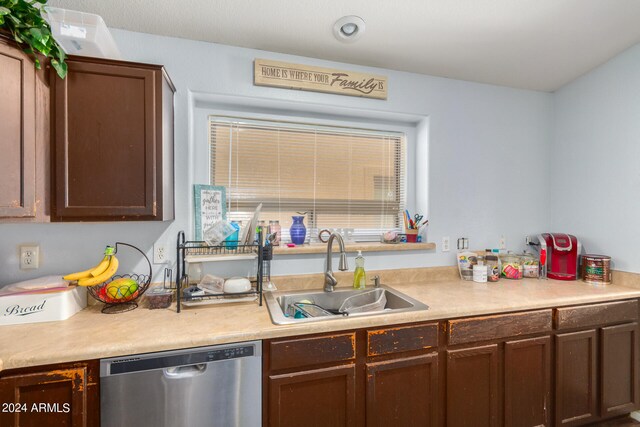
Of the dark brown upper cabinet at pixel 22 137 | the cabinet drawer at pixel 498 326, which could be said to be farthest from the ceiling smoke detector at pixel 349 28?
the cabinet drawer at pixel 498 326

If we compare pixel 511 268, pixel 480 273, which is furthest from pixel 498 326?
pixel 511 268

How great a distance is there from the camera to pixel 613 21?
169cm

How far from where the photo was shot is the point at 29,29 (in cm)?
117

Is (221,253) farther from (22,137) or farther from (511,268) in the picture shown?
(511,268)

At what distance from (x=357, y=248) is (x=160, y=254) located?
1.19 meters

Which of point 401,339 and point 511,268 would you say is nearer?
point 401,339

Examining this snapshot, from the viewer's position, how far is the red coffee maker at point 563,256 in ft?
6.82

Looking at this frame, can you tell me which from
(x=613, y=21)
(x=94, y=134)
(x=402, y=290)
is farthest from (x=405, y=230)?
(x=94, y=134)

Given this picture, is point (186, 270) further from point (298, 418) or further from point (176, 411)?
point (298, 418)

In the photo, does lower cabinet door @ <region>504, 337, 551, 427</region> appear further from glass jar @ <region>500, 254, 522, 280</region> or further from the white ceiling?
the white ceiling

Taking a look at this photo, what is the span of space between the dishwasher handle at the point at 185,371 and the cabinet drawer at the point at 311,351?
0.91 ft

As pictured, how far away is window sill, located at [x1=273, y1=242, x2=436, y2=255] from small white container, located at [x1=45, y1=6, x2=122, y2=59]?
4.41 ft

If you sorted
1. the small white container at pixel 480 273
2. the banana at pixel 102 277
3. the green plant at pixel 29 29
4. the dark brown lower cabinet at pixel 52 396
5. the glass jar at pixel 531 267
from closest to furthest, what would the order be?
the dark brown lower cabinet at pixel 52 396 < the green plant at pixel 29 29 < the banana at pixel 102 277 < the small white container at pixel 480 273 < the glass jar at pixel 531 267

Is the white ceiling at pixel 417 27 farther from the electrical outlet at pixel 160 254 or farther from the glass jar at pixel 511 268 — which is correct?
the glass jar at pixel 511 268
